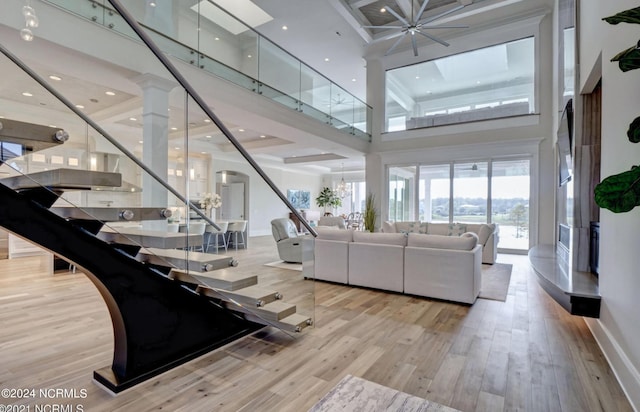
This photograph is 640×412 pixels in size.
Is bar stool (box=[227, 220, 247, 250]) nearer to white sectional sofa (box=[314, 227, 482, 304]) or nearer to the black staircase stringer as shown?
the black staircase stringer

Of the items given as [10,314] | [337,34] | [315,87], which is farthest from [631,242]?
[337,34]

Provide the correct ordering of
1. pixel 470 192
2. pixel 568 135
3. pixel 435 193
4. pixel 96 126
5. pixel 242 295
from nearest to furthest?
pixel 96 126 < pixel 242 295 < pixel 568 135 < pixel 470 192 < pixel 435 193

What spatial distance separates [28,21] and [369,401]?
4.35 m

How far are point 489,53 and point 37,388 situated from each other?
1012cm

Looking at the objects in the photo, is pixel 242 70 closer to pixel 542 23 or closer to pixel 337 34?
pixel 337 34

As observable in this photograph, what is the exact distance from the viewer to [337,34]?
8180mm

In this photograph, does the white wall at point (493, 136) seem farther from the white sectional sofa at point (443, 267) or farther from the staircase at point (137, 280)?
the staircase at point (137, 280)

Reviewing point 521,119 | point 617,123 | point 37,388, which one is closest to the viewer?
point 37,388

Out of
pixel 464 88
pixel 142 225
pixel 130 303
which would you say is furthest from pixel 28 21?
pixel 464 88

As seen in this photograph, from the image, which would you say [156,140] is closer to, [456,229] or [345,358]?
[345,358]

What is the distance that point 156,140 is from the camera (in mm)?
2811

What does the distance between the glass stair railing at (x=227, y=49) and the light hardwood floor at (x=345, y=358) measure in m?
3.39

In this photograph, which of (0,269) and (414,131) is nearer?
(0,269)

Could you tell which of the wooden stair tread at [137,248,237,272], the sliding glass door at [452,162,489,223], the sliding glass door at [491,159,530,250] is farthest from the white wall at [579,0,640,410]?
the sliding glass door at [452,162,489,223]
